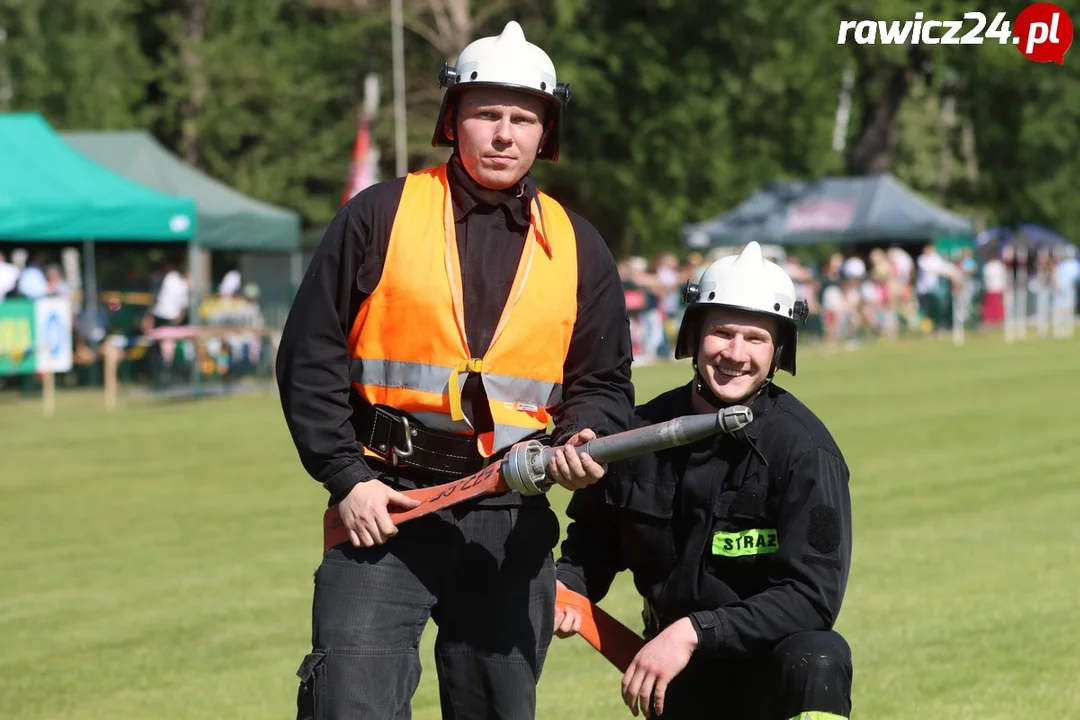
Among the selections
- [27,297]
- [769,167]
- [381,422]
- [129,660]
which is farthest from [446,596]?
[769,167]

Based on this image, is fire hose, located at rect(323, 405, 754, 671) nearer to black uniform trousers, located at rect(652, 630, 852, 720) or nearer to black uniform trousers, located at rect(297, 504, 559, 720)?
black uniform trousers, located at rect(297, 504, 559, 720)

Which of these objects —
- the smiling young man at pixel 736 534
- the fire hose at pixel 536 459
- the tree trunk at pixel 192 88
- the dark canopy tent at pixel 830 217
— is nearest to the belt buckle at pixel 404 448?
the fire hose at pixel 536 459

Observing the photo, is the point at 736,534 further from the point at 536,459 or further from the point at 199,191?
the point at 199,191

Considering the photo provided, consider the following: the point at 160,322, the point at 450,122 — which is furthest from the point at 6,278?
the point at 450,122

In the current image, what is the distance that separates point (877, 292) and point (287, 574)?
29.0m

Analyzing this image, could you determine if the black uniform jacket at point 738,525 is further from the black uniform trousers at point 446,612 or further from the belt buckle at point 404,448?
the belt buckle at point 404,448

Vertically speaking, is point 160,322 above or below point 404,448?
below

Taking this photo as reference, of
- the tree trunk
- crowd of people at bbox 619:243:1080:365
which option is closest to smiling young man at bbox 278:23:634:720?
crowd of people at bbox 619:243:1080:365

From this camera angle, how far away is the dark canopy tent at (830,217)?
41438mm

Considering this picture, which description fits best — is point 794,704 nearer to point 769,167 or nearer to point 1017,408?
point 1017,408

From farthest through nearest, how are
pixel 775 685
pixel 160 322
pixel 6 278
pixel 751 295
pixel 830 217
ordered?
pixel 830 217 < pixel 160 322 < pixel 6 278 < pixel 751 295 < pixel 775 685

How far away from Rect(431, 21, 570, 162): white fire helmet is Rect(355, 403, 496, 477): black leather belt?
2.78 feet

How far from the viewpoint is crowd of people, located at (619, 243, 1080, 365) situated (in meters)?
32.1

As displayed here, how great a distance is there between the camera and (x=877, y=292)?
3797cm
